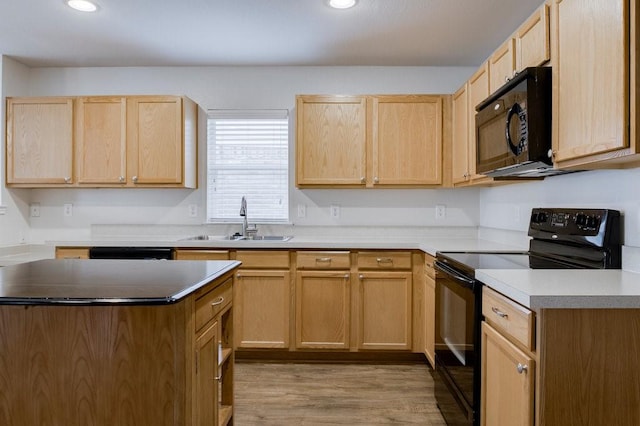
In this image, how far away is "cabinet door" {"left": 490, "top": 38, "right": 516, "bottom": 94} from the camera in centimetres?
222

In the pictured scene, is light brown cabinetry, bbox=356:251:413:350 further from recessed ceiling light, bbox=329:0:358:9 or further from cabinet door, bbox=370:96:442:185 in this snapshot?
recessed ceiling light, bbox=329:0:358:9

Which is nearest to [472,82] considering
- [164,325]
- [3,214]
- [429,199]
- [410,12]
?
[410,12]

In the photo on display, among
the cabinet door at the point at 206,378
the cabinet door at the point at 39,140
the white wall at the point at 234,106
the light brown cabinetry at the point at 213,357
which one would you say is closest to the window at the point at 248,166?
the white wall at the point at 234,106

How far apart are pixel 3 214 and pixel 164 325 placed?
9.93ft

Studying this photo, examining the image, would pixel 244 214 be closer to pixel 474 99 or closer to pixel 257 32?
pixel 257 32

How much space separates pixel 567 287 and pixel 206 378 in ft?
4.36

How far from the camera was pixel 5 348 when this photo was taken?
1363 mm

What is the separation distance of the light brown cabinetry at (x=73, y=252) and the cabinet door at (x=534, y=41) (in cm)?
315

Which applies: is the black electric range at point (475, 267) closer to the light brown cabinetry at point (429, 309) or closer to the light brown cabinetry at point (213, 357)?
the light brown cabinetry at point (429, 309)

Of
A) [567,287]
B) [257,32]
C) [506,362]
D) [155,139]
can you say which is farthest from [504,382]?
[155,139]

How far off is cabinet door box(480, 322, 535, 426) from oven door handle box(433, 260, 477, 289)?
0.18m

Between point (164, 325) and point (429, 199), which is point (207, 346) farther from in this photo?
point (429, 199)

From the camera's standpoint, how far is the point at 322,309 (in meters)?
3.13

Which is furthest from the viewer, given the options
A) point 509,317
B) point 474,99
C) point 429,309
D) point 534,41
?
point 429,309
